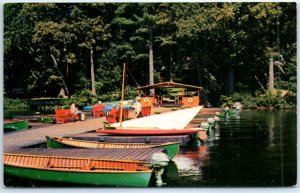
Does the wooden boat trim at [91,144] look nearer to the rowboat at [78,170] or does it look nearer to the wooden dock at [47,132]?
the wooden dock at [47,132]

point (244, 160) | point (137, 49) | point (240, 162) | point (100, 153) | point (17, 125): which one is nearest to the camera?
point (100, 153)

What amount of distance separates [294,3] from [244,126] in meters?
5.97

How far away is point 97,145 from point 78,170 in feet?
7.42

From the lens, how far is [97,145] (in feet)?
35.7

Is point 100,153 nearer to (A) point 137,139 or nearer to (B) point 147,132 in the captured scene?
(A) point 137,139

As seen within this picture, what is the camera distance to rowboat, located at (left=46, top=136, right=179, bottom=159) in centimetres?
1060

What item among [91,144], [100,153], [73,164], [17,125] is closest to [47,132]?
[17,125]

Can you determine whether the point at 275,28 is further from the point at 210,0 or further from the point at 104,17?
the point at 104,17

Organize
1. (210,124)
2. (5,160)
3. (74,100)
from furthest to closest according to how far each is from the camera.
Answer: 1. (210,124)
2. (74,100)
3. (5,160)

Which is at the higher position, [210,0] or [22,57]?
[210,0]

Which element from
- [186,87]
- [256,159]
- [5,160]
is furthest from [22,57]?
[256,159]

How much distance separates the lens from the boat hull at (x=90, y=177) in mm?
8461

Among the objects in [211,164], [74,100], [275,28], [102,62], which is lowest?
[211,164]

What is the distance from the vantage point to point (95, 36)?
37.6ft
